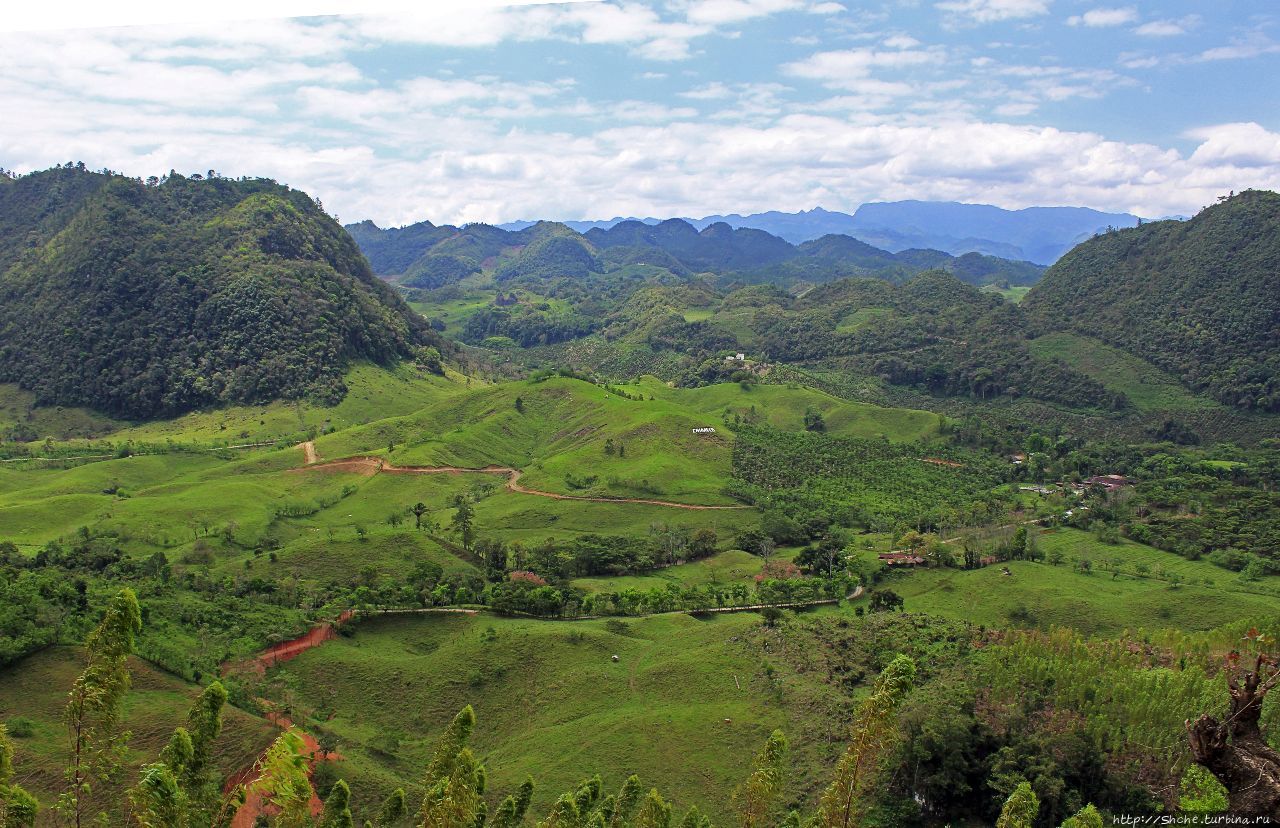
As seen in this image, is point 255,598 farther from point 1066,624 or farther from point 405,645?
point 1066,624

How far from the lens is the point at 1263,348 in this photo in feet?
429

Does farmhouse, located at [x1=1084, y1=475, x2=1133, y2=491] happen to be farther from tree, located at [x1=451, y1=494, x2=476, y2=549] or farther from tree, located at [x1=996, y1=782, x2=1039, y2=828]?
tree, located at [x1=996, y1=782, x2=1039, y2=828]

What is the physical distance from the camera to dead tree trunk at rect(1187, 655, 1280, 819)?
7363mm

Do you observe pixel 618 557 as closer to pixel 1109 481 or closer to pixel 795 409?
pixel 1109 481

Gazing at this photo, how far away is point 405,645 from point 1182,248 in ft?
558

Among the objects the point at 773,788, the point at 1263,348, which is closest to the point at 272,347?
the point at 773,788

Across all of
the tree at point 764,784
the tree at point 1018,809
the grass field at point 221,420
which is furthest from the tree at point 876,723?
the grass field at point 221,420

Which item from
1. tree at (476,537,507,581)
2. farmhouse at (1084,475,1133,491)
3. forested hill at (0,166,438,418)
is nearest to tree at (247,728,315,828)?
tree at (476,537,507,581)

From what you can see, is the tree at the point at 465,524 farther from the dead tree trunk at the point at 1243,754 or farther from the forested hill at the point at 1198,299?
the forested hill at the point at 1198,299

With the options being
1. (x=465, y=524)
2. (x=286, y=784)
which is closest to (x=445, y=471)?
(x=465, y=524)

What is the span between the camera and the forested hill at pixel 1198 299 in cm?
13100

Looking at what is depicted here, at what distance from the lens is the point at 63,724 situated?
112 ft

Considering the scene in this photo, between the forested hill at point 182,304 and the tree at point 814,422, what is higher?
the forested hill at point 182,304

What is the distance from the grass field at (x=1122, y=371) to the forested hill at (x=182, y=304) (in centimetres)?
12749
